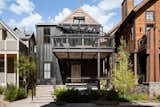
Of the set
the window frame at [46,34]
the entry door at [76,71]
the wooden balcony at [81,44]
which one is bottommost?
the entry door at [76,71]

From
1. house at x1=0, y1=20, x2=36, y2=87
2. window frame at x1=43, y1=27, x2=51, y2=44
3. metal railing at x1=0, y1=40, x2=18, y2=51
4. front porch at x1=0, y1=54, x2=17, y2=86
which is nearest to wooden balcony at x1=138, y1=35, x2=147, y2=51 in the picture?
window frame at x1=43, y1=27, x2=51, y2=44

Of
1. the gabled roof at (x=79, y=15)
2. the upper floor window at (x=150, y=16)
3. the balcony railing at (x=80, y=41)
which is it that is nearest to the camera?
the balcony railing at (x=80, y=41)

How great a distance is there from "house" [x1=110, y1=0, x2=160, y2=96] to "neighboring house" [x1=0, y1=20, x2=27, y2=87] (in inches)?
491

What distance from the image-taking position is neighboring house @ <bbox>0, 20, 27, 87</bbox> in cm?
3438

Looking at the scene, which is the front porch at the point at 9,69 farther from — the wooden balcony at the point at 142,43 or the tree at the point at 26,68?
the wooden balcony at the point at 142,43

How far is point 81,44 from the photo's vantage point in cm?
3019

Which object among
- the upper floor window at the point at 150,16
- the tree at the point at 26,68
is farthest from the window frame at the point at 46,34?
the upper floor window at the point at 150,16

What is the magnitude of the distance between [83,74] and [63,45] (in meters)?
7.46

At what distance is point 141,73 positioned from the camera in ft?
115

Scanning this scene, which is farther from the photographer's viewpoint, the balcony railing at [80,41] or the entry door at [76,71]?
the entry door at [76,71]

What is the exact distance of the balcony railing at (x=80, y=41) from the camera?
28344 millimetres

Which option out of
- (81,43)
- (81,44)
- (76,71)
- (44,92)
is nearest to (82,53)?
(81,44)

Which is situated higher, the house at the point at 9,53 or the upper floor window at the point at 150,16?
the upper floor window at the point at 150,16

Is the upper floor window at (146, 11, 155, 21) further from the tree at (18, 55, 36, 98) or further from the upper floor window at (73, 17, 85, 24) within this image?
the tree at (18, 55, 36, 98)
